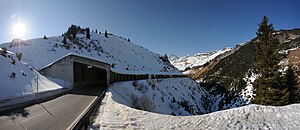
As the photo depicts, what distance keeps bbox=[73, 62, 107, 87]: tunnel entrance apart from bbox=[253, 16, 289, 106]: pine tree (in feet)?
77.1

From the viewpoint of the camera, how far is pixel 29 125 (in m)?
8.85

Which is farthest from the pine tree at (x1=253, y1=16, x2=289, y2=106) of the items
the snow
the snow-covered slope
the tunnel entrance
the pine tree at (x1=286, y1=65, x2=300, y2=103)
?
the snow

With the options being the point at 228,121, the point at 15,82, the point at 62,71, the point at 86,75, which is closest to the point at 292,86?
the point at 228,121

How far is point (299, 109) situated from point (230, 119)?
10.7 feet

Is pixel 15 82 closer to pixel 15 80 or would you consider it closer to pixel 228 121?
pixel 15 80

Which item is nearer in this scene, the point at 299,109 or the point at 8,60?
the point at 299,109

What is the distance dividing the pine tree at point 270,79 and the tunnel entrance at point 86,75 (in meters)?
23.5

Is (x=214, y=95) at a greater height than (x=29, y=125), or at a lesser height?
lesser

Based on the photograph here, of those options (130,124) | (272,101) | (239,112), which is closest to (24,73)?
(130,124)

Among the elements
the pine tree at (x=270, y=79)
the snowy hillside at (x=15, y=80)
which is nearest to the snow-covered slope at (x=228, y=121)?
the snowy hillside at (x=15, y=80)

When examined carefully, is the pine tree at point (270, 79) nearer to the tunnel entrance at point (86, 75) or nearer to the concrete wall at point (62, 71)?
the tunnel entrance at point (86, 75)

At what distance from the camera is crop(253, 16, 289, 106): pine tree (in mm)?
23984

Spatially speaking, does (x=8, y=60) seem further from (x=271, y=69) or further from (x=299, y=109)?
(x=271, y=69)

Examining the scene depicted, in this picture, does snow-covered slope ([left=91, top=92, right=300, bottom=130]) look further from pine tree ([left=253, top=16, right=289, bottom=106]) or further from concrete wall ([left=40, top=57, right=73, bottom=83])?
concrete wall ([left=40, top=57, right=73, bottom=83])
